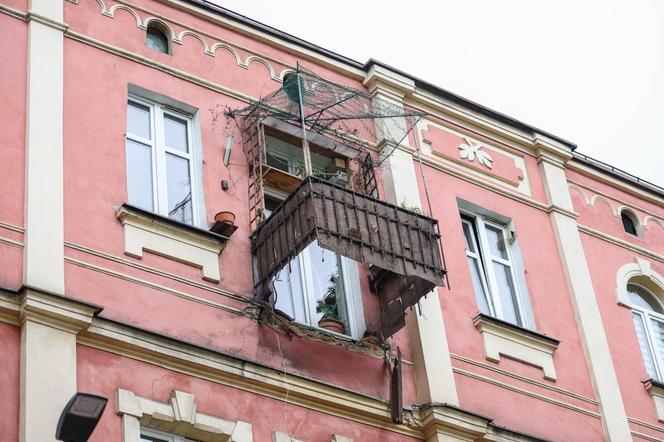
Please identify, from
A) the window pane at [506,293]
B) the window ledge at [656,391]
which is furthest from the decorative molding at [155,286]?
the window ledge at [656,391]

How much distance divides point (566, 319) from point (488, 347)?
1648 mm

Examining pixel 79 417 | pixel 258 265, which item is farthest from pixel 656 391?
pixel 79 417

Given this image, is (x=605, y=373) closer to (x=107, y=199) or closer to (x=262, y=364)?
(x=262, y=364)

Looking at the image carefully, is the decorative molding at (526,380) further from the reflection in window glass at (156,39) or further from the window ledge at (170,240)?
the reflection in window glass at (156,39)

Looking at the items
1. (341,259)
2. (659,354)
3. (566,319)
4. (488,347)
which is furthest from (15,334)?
(659,354)

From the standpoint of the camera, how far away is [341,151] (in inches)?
687

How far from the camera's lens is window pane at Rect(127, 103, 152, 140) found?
633 inches

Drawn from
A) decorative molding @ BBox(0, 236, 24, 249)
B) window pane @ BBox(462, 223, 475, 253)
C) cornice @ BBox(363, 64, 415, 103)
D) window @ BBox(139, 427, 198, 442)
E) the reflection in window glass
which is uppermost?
cornice @ BBox(363, 64, 415, 103)

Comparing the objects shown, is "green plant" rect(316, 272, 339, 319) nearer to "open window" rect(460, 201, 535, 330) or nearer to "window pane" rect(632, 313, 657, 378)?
"open window" rect(460, 201, 535, 330)

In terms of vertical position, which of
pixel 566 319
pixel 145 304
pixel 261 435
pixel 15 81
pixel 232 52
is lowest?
pixel 261 435

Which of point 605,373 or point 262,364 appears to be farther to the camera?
point 605,373

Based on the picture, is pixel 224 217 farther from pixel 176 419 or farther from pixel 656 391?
pixel 656 391

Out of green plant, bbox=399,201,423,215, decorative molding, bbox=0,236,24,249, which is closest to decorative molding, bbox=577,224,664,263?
green plant, bbox=399,201,423,215

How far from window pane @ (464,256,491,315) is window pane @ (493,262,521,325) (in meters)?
0.25
